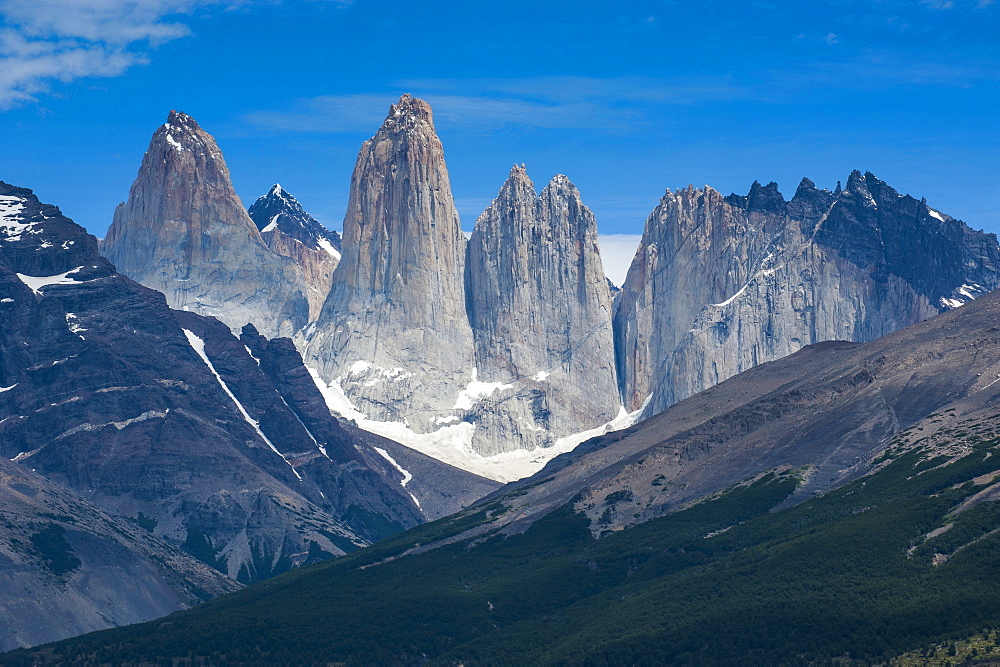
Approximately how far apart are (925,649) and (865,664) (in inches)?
280

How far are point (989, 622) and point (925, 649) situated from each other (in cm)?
760

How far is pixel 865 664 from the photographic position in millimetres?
197625

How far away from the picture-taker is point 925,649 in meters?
194

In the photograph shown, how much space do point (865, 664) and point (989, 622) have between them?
46.9 ft

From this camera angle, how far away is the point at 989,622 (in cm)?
19438
